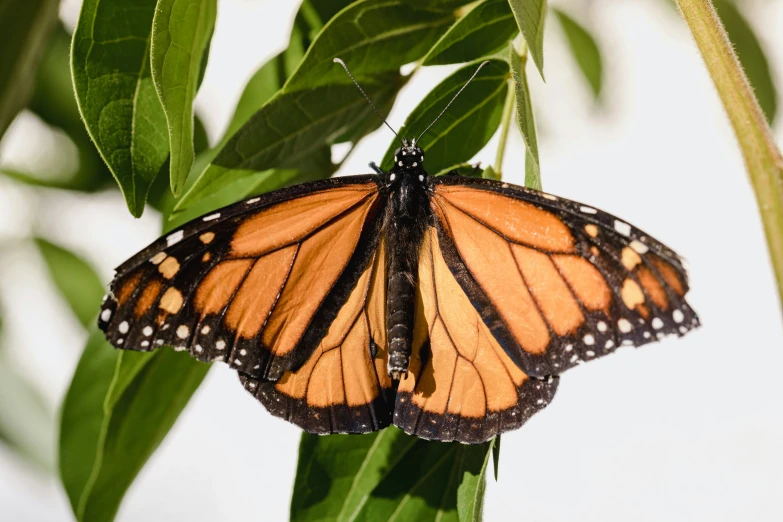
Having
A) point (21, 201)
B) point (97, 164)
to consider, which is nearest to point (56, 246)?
point (21, 201)

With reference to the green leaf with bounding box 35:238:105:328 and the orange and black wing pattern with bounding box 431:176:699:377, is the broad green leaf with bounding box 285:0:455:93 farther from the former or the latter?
the green leaf with bounding box 35:238:105:328

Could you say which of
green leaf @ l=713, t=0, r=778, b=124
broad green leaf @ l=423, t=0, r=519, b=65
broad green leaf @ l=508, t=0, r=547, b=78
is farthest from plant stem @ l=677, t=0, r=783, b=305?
green leaf @ l=713, t=0, r=778, b=124

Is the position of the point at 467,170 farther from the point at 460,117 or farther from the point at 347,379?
the point at 347,379

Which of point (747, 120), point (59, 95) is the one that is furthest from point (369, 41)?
point (59, 95)

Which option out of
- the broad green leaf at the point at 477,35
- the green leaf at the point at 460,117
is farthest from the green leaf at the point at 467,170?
the broad green leaf at the point at 477,35

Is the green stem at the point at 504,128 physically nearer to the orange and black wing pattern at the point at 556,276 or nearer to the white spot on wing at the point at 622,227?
the orange and black wing pattern at the point at 556,276

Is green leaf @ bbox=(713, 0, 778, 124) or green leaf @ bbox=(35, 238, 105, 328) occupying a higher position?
green leaf @ bbox=(713, 0, 778, 124)

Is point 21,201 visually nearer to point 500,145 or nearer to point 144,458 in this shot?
point 144,458
